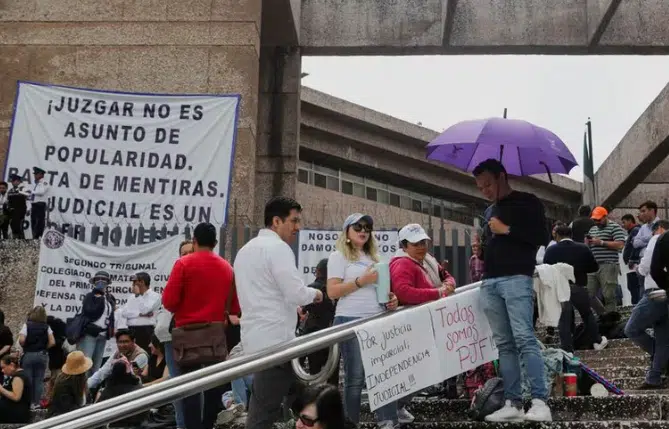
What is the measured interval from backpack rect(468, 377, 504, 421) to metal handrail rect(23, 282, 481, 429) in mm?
1213

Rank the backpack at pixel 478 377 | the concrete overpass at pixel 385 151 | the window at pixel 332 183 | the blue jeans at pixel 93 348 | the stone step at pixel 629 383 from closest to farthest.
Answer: the backpack at pixel 478 377, the stone step at pixel 629 383, the blue jeans at pixel 93 348, the concrete overpass at pixel 385 151, the window at pixel 332 183

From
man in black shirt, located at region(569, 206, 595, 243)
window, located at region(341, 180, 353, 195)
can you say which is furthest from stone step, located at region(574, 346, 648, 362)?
window, located at region(341, 180, 353, 195)

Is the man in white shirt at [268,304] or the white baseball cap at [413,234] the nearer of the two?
the man in white shirt at [268,304]

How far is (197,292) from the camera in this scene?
5684 mm

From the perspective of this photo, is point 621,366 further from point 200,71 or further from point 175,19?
point 175,19

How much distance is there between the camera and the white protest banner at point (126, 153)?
13070 mm

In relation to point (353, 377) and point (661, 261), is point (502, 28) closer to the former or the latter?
point (661, 261)

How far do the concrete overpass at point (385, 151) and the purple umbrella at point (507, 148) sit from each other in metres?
20.4

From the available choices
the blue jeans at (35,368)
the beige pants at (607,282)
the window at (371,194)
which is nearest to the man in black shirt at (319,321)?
the blue jeans at (35,368)

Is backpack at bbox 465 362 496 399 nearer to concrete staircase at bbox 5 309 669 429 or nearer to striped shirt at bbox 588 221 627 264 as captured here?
concrete staircase at bbox 5 309 669 429

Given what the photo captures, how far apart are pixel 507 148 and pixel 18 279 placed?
798cm

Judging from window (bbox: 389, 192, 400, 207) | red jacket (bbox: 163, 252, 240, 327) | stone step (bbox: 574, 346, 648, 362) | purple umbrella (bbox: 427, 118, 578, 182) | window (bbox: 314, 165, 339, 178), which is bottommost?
stone step (bbox: 574, 346, 648, 362)

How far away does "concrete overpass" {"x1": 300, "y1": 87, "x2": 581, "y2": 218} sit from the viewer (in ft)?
92.6

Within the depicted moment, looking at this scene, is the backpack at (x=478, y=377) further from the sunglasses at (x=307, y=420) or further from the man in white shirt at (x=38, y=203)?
the man in white shirt at (x=38, y=203)
